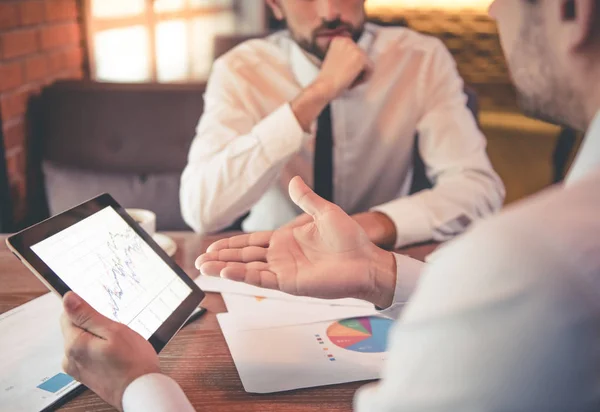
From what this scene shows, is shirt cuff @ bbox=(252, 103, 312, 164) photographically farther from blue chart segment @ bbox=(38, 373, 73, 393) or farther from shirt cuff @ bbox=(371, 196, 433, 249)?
blue chart segment @ bbox=(38, 373, 73, 393)

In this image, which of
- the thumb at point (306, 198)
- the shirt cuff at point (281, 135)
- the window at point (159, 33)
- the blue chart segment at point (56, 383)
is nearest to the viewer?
the blue chart segment at point (56, 383)

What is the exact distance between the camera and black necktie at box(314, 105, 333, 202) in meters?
1.49

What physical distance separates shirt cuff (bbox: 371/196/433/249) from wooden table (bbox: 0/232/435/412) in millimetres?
434

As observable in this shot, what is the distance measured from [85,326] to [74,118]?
1.38 meters

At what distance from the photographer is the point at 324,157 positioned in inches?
58.6

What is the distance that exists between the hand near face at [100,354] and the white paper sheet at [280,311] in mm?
265

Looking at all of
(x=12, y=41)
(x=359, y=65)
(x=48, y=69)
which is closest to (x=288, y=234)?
(x=359, y=65)

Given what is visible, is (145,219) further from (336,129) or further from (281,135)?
(336,129)

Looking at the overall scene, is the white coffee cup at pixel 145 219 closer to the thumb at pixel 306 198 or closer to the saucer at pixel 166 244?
the saucer at pixel 166 244

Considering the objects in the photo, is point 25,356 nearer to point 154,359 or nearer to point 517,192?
point 154,359

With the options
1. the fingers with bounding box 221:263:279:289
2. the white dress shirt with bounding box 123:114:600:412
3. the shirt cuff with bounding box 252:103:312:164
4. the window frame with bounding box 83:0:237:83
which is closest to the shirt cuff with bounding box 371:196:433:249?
the shirt cuff with bounding box 252:103:312:164

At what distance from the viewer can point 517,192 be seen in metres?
3.85

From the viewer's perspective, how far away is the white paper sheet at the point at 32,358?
25.9 inches

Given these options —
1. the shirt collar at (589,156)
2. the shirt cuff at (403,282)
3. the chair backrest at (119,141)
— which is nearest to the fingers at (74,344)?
the shirt cuff at (403,282)
